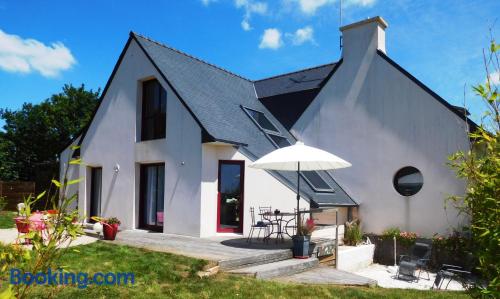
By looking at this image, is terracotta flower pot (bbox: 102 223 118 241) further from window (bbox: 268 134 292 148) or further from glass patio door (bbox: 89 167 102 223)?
window (bbox: 268 134 292 148)

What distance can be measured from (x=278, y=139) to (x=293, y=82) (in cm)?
409

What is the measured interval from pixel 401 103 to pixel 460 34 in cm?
735

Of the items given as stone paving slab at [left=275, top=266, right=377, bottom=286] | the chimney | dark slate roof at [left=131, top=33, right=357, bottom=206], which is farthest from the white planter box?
the chimney

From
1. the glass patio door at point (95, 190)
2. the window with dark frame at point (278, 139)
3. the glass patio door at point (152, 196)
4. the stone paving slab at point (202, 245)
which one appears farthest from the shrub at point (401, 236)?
the glass patio door at point (95, 190)

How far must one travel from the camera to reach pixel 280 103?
59.5 ft

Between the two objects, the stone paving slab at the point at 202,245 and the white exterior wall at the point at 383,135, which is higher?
the white exterior wall at the point at 383,135

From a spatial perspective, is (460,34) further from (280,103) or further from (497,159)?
(280,103)

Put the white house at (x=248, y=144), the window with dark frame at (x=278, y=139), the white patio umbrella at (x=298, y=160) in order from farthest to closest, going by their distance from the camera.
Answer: the window with dark frame at (x=278, y=139) < the white house at (x=248, y=144) < the white patio umbrella at (x=298, y=160)

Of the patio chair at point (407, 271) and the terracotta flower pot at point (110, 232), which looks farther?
the patio chair at point (407, 271)

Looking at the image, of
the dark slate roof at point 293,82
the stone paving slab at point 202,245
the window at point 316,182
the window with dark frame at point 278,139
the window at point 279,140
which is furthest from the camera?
the dark slate roof at point 293,82

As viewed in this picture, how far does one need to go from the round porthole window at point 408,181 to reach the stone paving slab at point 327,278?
5.74 metres

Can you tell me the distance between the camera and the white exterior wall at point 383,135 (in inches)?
527

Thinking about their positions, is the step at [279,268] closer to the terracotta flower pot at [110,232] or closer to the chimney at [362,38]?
the terracotta flower pot at [110,232]

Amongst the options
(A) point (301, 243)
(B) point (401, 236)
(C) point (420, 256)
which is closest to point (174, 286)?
(A) point (301, 243)
